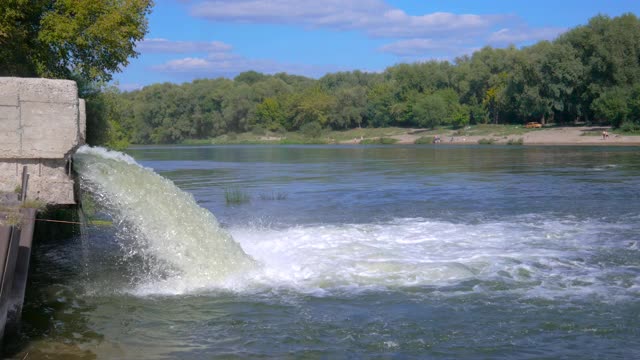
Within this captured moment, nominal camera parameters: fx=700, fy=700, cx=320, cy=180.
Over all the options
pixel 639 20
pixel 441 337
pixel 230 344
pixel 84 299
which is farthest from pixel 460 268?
pixel 639 20

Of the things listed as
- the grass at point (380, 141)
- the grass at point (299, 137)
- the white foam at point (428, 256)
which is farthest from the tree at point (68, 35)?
the grass at point (299, 137)

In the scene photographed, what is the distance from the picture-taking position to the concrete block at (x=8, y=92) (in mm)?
8773

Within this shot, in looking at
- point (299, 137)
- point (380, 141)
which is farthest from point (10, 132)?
point (299, 137)

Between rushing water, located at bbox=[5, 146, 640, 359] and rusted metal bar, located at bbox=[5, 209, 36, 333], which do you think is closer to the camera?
rusted metal bar, located at bbox=[5, 209, 36, 333]

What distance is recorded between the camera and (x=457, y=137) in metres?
91.2

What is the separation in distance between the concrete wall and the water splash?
1829 millimetres

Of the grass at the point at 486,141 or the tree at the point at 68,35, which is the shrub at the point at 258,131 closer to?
the grass at the point at 486,141

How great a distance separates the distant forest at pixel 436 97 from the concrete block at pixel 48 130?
10.6m

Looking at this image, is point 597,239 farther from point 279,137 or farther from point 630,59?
point 279,137

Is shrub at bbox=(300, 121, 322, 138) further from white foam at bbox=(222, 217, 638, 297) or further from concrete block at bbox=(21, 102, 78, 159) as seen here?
concrete block at bbox=(21, 102, 78, 159)

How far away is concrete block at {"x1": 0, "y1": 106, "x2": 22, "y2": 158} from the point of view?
875cm

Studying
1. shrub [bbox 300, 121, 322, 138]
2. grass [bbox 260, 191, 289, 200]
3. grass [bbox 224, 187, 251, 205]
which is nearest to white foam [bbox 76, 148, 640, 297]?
grass [bbox 224, 187, 251, 205]

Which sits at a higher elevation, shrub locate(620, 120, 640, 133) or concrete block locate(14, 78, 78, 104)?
concrete block locate(14, 78, 78, 104)

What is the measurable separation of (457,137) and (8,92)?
280 ft
